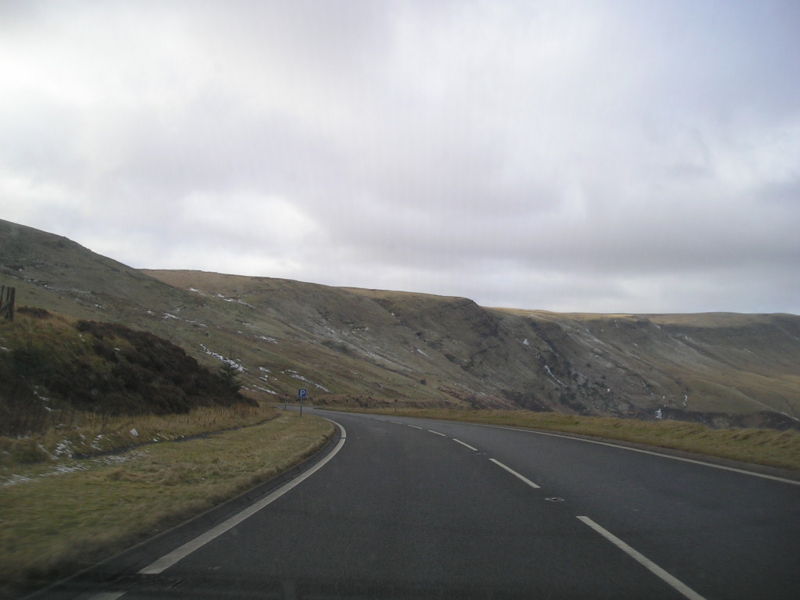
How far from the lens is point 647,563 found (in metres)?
5.94

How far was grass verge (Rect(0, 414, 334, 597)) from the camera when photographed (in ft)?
18.2

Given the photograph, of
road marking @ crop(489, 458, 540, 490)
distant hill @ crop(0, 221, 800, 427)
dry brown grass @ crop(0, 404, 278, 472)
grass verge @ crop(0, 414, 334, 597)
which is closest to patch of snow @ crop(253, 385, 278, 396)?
distant hill @ crop(0, 221, 800, 427)

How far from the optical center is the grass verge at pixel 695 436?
13312mm

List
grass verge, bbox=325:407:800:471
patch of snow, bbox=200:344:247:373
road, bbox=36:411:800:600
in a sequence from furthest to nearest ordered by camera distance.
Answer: patch of snow, bbox=200:344:247:373 < grass verge, bbox=325:407:800:471 < road, bbox=36:411:800:600

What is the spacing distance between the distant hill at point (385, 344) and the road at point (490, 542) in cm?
4460

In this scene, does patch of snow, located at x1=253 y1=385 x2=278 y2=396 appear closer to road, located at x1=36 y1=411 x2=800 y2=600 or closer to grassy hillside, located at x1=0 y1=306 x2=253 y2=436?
grassy hillside, located at x1=0 y1=306 x2=253 y2=436

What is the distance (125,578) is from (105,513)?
2271 millimetres

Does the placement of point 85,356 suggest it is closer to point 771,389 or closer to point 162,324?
point 162,324

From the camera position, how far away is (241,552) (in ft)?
20.5

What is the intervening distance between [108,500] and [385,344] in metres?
103

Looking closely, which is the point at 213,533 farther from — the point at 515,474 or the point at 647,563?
the point at 515,474

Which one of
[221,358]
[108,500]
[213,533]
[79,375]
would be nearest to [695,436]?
[213,533]

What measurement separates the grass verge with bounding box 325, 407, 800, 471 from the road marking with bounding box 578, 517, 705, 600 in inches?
271

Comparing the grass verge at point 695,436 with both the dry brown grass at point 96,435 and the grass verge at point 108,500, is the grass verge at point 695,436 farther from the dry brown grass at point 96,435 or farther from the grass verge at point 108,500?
the dry brown grass at point 96,435
